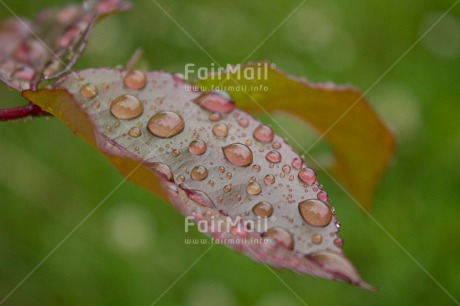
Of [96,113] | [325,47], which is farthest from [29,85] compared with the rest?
[325,47]

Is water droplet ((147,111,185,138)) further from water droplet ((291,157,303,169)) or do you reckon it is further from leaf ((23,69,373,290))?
water droplet ((291,157,303,169))

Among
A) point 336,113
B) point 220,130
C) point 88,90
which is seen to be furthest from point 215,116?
point 336,113

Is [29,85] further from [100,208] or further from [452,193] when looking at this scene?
[452,193]

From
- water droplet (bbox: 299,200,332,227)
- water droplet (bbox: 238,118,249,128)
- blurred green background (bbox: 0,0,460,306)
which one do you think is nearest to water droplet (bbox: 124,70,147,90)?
water droplet (bbox: 238,118,249,128)

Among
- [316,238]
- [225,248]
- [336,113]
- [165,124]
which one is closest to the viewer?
[316,238]

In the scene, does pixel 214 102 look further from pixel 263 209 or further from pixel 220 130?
pixel 263 209

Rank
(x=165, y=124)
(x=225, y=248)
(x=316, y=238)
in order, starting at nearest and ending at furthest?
(x=316, y=238), (x=165, y=124), (x=225, y=248)

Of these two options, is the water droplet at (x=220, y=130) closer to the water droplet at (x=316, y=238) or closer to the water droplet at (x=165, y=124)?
the water droplet at (x=165, y=124)
